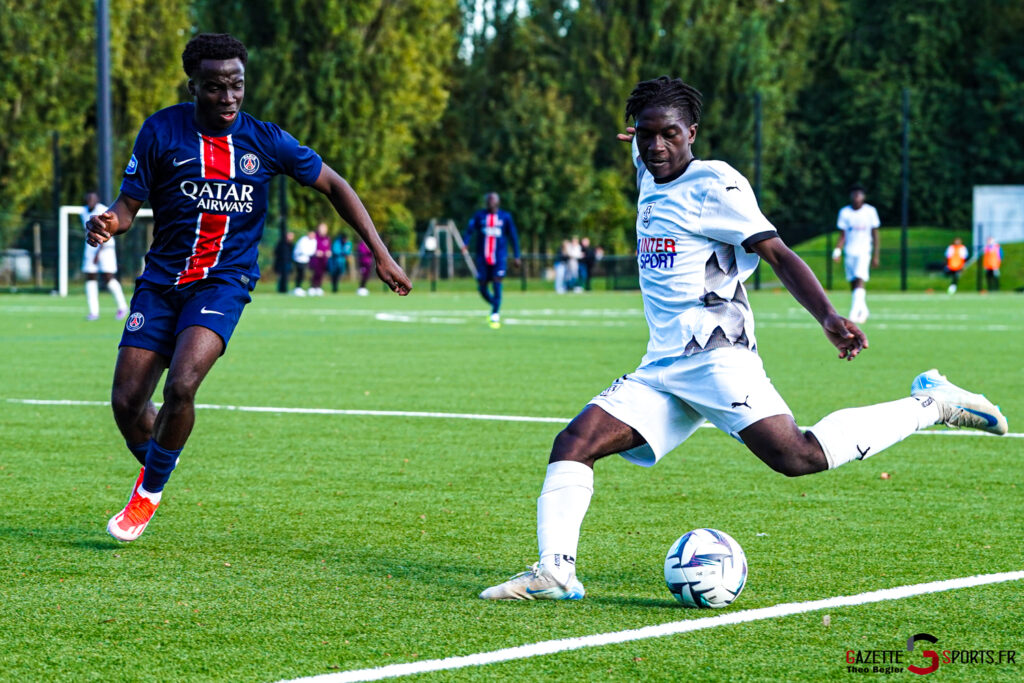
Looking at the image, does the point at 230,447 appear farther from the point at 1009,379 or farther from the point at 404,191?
the point at 404,191

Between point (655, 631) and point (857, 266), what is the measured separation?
2047 centimetres

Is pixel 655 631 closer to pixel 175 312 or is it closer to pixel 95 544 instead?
pixel 95 544

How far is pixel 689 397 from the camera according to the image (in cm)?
502

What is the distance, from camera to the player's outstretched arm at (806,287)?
4820mm

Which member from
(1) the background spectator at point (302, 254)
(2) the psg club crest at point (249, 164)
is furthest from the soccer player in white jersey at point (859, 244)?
(1) the background spectator at point (302, 254)

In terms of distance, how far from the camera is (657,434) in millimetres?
5043

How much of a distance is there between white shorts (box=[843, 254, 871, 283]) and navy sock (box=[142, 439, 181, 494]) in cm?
1942

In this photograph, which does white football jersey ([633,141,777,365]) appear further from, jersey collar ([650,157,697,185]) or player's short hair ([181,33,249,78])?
player's short hair ([181,33,249,78])

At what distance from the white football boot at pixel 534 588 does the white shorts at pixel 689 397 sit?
22.5 inches

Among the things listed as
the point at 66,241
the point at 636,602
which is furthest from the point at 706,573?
the point at 66,241

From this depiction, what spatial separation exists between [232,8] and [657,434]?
163ft

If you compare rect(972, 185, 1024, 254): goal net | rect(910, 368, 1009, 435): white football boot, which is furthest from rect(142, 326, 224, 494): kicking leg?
rect(972, 185, 1024, 254): goal net

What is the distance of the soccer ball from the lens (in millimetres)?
4727

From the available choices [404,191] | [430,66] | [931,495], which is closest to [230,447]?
[931,495]
